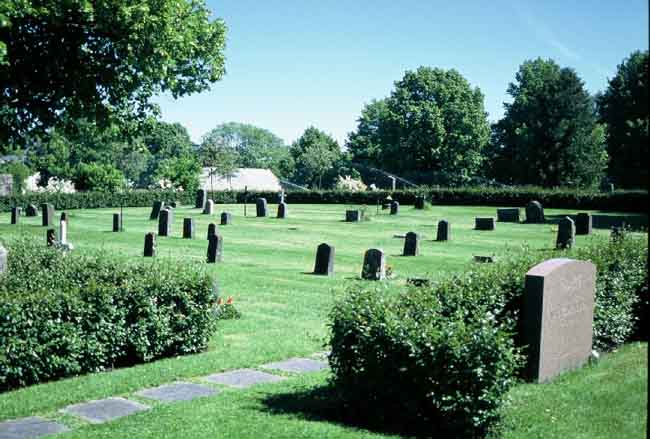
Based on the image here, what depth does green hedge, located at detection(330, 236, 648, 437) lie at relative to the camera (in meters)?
6.91

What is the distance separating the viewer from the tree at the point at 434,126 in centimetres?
8312

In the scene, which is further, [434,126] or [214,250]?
[434,126]

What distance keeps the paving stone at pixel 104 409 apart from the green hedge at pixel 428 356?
2379mm

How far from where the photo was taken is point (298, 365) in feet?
33.9

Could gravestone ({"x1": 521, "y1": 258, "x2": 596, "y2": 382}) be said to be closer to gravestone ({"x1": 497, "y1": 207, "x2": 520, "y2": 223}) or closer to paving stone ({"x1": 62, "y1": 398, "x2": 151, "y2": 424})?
paving stone ({"x1": 62, "y1": 398, "x2": 151, "y2": 424})

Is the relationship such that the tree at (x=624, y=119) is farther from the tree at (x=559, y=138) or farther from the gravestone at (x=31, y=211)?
the gravestone at (x=31, y=211)

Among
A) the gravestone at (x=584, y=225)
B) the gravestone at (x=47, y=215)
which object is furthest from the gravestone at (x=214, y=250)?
the gravestone at (x=47, y=215)

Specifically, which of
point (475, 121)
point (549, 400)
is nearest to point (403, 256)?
point (549, 400)

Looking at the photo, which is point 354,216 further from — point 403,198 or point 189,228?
point 403,198

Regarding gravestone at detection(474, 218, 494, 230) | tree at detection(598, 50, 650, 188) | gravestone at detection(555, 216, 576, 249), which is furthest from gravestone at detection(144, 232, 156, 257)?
tree at detection(598, 50, 650, 188)

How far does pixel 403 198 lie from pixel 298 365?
175ft

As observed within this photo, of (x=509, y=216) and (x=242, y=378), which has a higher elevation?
(x=509, y=216)

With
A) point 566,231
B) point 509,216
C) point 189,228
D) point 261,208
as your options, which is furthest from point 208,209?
point 566,231

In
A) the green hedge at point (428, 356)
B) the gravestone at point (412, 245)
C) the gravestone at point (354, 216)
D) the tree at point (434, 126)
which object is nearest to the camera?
the green hedge at point (428, 356)
